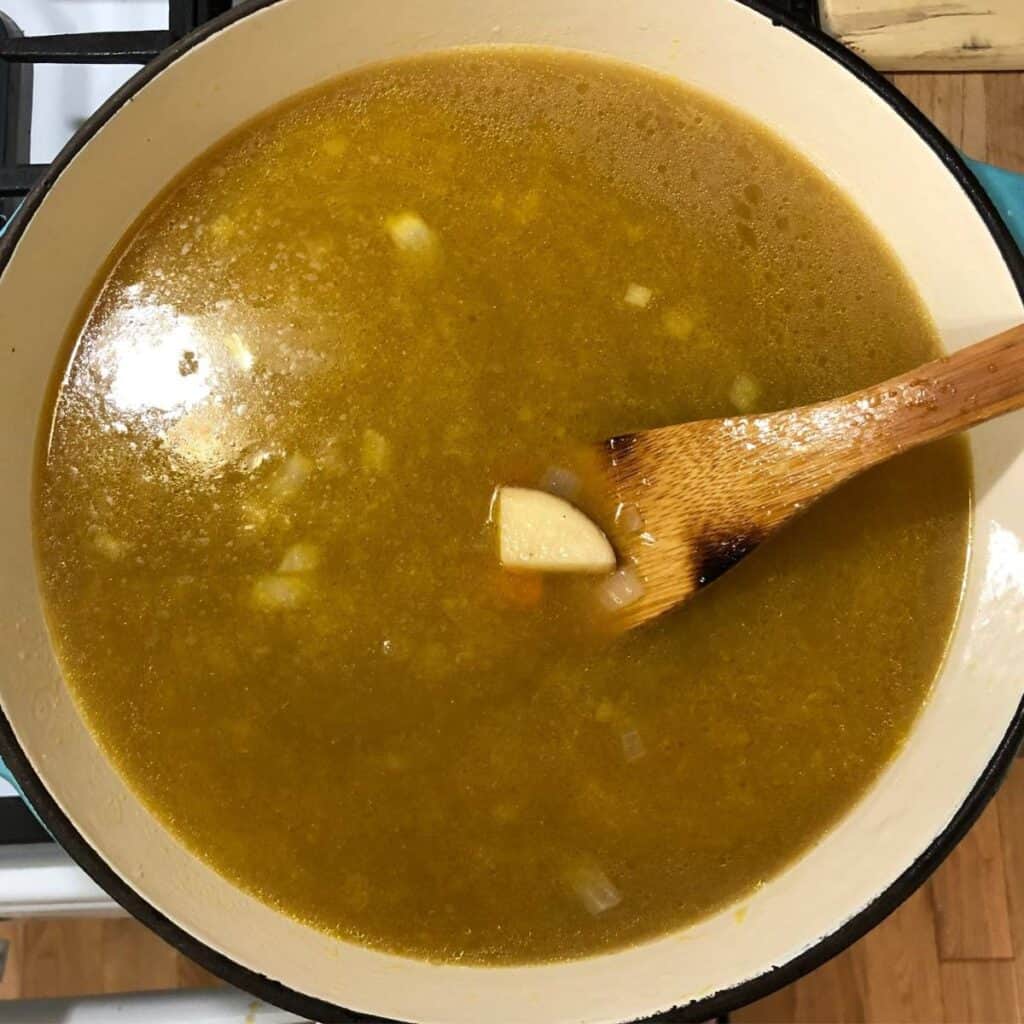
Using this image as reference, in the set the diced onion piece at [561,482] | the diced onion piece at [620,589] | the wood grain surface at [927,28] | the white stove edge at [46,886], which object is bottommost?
the white stove edge at [46,886]

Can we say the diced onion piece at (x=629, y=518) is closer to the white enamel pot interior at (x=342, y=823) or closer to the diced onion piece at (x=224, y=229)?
the white enamel pot interior at (x=342, y=823)

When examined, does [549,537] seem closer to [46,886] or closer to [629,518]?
[629,518]

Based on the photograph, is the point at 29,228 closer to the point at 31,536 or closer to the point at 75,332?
the point at 75,332

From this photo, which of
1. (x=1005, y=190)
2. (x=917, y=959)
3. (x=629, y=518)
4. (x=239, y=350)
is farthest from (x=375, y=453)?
(x=917, y=959)

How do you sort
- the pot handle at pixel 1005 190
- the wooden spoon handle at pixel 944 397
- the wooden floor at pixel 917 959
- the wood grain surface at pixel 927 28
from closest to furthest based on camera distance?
the wooden spoon handle at pixel 944 397, the pot handle at pixel 1005 190, the wood grain surface at pixel 927 28, the wooden floor at pixel 917 959

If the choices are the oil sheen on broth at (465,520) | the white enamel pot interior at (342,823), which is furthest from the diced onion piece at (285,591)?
the white enamel pot interior at (342,823)
